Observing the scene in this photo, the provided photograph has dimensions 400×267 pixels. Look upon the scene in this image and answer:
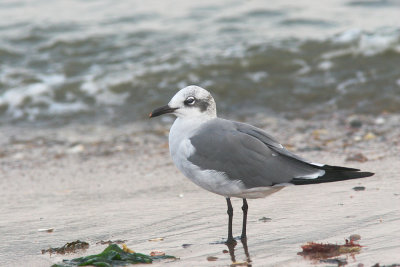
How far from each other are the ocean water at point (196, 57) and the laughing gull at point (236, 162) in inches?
148

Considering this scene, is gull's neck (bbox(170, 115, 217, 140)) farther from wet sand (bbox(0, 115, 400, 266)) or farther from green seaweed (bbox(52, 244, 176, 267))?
green seaweed (bbox(52, 244, 176, 267))

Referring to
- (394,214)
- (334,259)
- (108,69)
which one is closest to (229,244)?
(334,259)

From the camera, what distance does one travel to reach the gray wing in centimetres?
412

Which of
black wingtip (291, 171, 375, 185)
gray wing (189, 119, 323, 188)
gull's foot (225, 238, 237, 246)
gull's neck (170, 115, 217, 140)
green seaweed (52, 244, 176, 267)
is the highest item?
gull's neck (170, 115, 217, 140)

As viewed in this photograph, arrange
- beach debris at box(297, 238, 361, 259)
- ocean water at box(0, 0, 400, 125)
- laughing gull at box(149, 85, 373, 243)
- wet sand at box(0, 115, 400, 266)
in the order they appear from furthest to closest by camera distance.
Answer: ocean water at box(0, 0, 400, 125), laughing gull at box(149, 85, 373, 243), wet sand at box(0, 115, 400, 266), beach debris at box(297, 238, 361, 259)

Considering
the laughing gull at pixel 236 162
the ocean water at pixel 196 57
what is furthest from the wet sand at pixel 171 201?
the ocean water at pixel 196 57

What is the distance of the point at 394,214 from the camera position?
428cm

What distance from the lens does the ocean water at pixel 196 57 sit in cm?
861

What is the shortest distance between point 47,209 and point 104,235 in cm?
92

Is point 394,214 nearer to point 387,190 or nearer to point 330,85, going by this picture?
point 387,190

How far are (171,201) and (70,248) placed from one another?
3.99 ft

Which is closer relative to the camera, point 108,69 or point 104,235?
point 104,235

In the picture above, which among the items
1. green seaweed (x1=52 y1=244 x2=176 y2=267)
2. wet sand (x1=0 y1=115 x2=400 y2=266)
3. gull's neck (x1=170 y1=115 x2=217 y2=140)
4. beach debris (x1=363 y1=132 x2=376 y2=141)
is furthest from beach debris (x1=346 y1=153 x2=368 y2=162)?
green seaweed (x1=52 y1=244 x2=176 y2=267)

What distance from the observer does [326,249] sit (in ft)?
11.9
